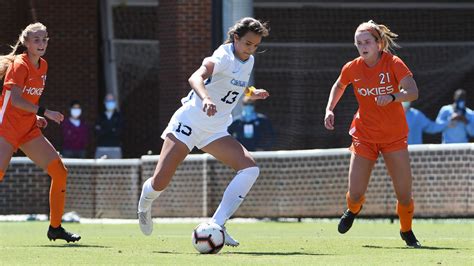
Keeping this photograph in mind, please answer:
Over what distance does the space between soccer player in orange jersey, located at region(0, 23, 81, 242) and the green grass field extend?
759 millimetres

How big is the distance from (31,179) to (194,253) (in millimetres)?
9729

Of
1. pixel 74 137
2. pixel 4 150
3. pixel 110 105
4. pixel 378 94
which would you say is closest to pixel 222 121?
pixel 378 94

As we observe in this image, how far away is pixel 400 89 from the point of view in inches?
485

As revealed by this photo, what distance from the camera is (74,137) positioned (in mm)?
23797

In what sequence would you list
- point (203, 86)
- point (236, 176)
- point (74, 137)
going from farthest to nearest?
point (74, 137), point (236, 176), point (203, 86)

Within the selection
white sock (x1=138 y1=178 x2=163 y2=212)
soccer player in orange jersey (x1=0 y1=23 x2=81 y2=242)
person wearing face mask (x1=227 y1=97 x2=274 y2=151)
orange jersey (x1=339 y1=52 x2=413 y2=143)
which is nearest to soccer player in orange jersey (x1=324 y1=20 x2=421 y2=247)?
orange jersey (x1=339 y1=52 x2=413 y2=143)

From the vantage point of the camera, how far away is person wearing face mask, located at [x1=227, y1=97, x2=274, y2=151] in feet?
71.3

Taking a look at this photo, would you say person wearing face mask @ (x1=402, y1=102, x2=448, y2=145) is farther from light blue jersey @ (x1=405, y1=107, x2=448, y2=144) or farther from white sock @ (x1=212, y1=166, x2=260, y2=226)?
white sock @ (x1=212, y1=166, x2=260, y2=226)

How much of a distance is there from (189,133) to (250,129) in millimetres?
10433

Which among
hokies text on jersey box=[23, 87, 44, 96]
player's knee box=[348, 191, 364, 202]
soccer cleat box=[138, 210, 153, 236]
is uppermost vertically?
hokies text on jersey box=[23, 87, 44, 96]

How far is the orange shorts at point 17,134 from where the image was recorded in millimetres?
12227

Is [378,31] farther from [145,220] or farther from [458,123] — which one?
[458,123]

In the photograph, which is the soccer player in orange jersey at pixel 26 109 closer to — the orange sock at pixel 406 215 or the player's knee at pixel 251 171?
the player's knee at pixel 251 171

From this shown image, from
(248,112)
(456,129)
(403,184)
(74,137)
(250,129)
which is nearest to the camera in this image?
(403,184)
